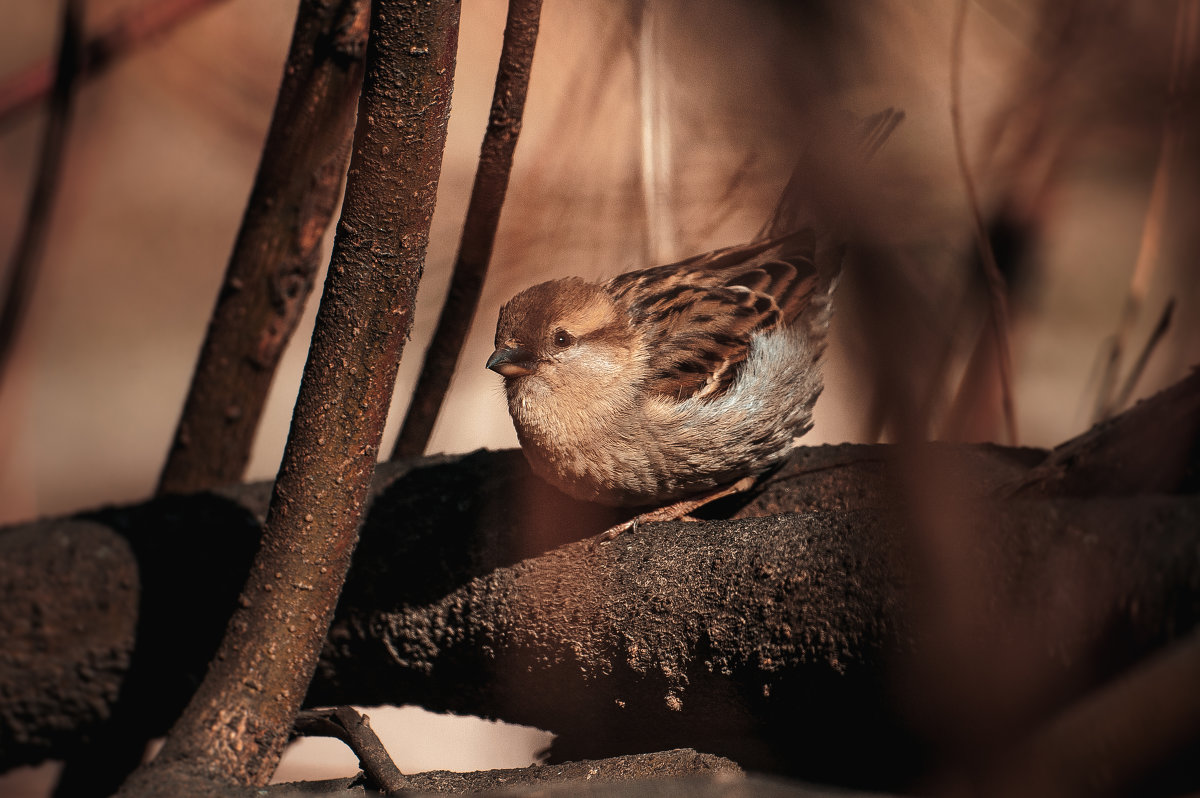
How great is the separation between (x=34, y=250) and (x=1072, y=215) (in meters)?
5.02

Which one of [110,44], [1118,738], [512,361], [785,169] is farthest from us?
[110,44]

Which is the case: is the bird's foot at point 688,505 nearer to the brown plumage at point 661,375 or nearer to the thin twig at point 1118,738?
the brown plumage at point 661,375

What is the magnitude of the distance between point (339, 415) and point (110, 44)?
3026 mm

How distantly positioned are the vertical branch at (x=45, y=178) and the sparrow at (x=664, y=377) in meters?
2.52

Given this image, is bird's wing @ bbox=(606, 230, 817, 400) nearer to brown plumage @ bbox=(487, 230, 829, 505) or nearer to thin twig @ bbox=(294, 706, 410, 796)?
brown plumage @ bbox=(487, 230, 829, 505)

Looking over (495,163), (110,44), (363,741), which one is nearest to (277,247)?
(495,163)

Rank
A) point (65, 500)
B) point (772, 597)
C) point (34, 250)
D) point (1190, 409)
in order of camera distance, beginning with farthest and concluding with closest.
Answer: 1. point (65, 500)
2. point (34, 250)
3. point (772, 597)
4. point (1190, 409)

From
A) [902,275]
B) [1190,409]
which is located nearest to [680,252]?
[1190,409]

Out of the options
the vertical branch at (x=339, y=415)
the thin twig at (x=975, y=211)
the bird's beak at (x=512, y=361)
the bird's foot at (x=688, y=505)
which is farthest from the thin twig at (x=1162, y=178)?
the bird's beak at (x=512, y=361)

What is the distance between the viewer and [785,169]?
0.85 metres

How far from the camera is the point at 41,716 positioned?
309cm

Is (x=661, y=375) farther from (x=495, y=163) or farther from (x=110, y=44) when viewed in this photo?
(x=110, y=44)

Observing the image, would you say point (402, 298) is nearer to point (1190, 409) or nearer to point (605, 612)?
point (605, 612)

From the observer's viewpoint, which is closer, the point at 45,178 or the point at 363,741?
the point at 363,741
